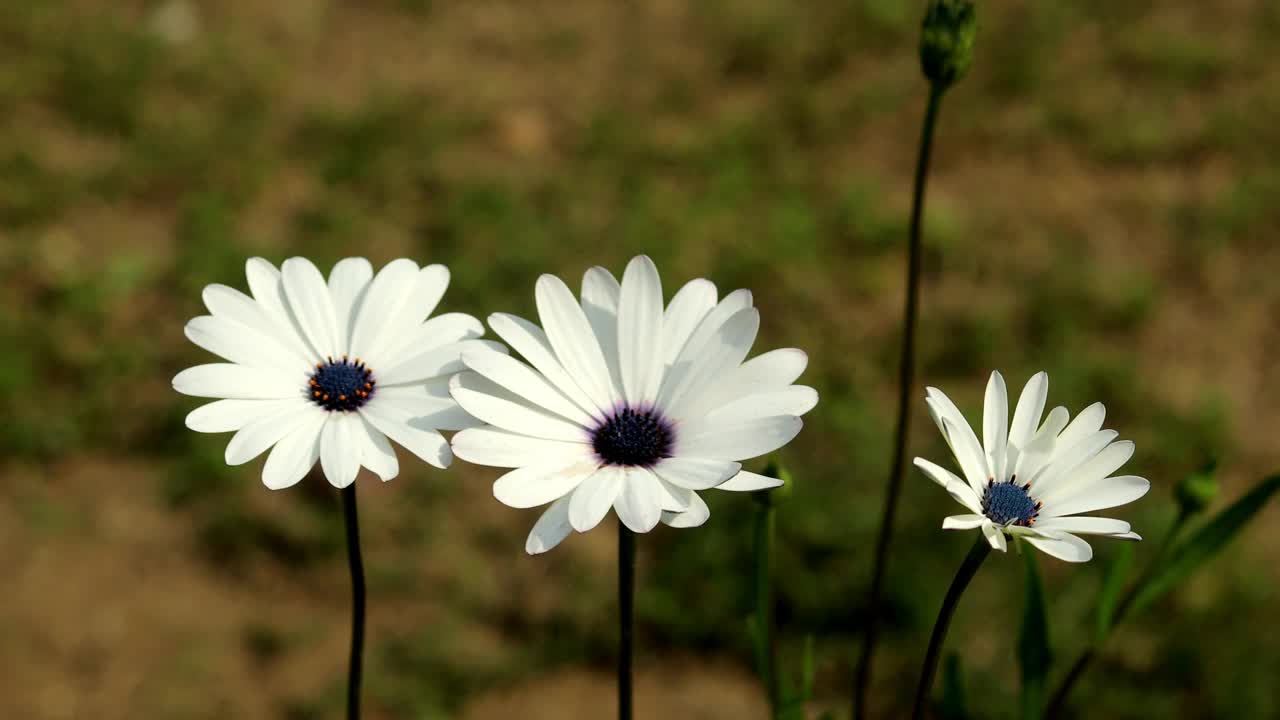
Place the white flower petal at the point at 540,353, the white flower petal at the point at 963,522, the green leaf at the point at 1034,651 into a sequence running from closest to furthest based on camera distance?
the white flower petal at the point at 963,522 < the white flower petal at the point at 540,353 < the green leaf at the point at 1034,651

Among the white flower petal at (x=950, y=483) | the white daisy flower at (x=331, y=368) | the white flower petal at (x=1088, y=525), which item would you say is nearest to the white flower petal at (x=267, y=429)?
the white daisy flower at (x=331, y=368)

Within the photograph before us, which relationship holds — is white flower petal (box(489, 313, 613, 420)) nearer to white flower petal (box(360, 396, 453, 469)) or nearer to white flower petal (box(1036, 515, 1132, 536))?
white flower petal (box(360, 396, 453, 469))

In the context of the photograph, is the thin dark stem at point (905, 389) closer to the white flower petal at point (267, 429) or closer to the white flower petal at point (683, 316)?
the white flower petal at point (683, 316)

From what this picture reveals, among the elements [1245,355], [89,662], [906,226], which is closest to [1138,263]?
[1245,355]

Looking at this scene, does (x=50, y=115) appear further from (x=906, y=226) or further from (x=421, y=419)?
(x=421, y=419)

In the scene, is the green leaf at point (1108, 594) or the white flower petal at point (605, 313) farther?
the green leaf at point (1108, 594)

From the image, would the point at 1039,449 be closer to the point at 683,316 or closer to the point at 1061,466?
the point at 1061,466

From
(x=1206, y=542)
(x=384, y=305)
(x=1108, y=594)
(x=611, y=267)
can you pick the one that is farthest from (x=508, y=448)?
(x=611, y=267)
